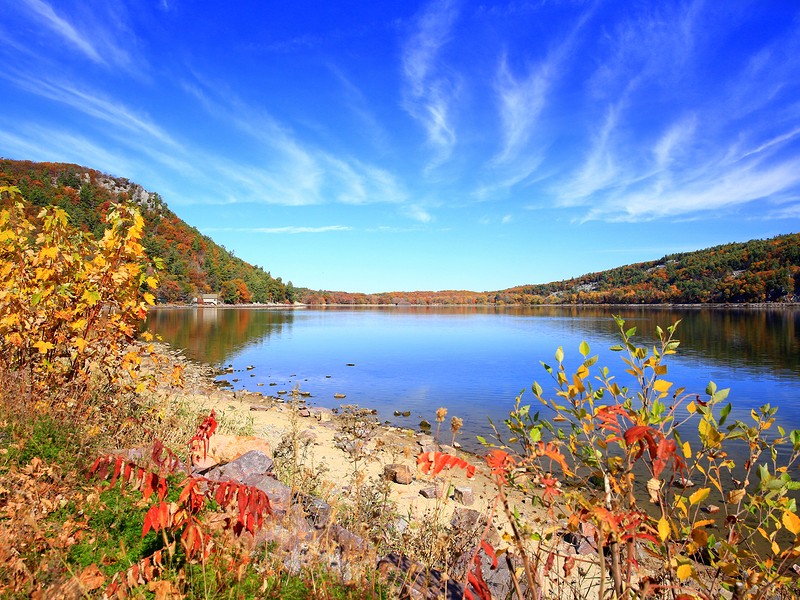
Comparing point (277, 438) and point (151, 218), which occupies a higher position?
point (151, 218)

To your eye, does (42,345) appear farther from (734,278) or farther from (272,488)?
(734,278)

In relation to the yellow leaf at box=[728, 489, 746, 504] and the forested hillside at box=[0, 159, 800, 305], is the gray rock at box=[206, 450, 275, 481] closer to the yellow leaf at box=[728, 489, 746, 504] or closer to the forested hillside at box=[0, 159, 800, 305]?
the yellow leaf at box=[728, 489, 746, 504]

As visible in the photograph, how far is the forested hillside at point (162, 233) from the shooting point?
142375 millimetres

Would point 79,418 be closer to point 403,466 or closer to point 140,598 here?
point 140,598

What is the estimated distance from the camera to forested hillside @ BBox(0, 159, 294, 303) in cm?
14238

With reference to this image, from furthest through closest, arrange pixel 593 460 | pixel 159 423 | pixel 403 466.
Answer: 1. pixel 403 466
2. pixel 159 423
3. pixel 593 460

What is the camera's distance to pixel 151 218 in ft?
551

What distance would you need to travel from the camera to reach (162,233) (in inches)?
6914

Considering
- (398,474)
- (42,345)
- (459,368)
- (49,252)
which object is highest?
(49,252)

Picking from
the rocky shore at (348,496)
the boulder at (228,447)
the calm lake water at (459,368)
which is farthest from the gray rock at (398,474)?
the calm lake water at (459,368)

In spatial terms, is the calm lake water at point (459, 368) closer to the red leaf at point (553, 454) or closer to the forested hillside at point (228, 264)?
the red leaf at point (553, 454)

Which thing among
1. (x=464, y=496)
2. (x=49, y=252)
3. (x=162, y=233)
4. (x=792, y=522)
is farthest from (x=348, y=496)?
(x=162, y=233)

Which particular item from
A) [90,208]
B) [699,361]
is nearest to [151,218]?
[90,208]

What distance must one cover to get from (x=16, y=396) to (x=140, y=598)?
5.17 meters
